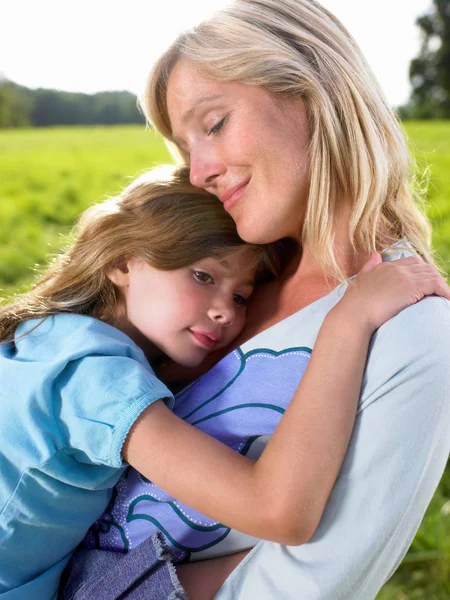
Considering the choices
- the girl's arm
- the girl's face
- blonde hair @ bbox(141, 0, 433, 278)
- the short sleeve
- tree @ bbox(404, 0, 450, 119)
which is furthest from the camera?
tree @ bbox(404, 0, 450, 119)

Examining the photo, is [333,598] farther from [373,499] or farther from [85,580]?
[85,580]

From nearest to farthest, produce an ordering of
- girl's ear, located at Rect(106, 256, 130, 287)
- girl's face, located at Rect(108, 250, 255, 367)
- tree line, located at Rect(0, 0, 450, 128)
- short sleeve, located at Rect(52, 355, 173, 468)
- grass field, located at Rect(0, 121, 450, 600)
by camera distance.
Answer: short sleeve, located at Rect(52, 355, 173, 468) → girl's face, located at Rect(108, 250, 255, 367) → girl's ear, located at Rect(106, 256, 130, 287) → grass field, located at Rect(0, 121, 450, 600) → tree line, located at Rect(0, 0, 450, 128)

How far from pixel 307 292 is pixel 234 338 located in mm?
227

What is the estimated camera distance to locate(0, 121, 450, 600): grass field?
2.94m

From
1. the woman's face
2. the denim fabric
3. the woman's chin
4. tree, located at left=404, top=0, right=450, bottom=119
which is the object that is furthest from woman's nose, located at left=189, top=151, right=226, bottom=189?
tree, located at left=404, top=0, right=450, bottom=119

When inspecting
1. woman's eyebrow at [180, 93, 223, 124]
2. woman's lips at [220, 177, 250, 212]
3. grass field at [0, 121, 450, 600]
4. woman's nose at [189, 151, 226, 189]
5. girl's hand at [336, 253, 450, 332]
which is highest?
woman's eyebrow at [180, 93, 223, 124]

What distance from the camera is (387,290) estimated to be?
1.32 metres

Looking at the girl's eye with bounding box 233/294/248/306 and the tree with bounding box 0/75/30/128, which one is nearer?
the girl's eye with bounding box 233/294/248/306

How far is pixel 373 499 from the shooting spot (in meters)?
1.23

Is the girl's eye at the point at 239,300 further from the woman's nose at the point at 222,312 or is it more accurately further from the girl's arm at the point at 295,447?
the girl's arm at the point at 295,447

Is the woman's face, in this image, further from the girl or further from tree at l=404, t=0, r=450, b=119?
tree at l=404, t=0, r=450, b=119

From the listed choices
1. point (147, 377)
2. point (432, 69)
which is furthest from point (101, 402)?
point (432, 69)

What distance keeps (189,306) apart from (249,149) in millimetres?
371

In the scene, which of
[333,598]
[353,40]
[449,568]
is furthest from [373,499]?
[449,568]
